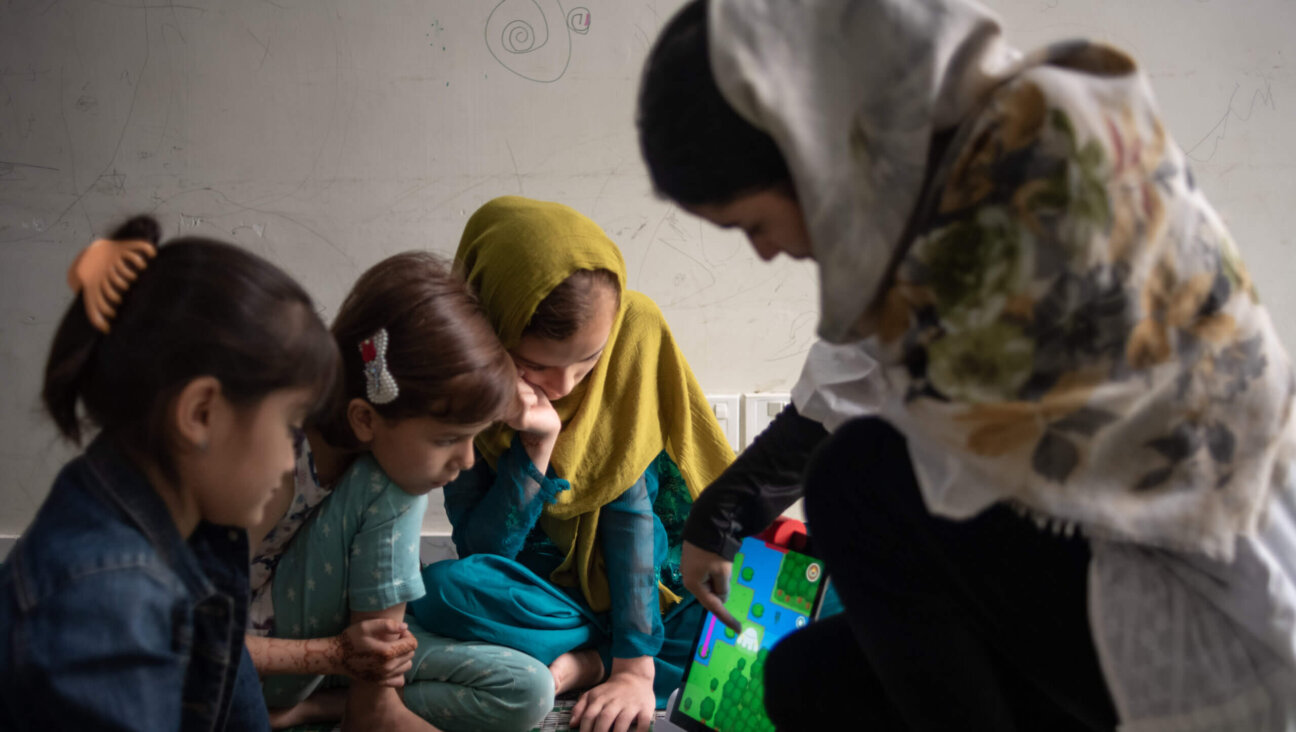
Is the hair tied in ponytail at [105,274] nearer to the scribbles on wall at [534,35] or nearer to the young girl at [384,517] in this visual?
the young girl at [384,517]

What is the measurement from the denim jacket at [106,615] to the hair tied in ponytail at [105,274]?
0.09 m

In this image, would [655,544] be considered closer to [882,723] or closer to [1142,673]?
[882,723]

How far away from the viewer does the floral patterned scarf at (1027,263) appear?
429mm

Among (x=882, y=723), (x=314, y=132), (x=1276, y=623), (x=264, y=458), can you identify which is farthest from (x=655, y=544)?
(x=314, y=132)

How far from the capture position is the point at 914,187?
0.47m

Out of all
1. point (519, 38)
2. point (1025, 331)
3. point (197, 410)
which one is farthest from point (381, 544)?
point (519, 38)

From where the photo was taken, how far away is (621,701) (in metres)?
0.99

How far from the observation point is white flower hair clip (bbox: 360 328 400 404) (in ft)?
2.73

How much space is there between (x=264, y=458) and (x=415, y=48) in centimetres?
120

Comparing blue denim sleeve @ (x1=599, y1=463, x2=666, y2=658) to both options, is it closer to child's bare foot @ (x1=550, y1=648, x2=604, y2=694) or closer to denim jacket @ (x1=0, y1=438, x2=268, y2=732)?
child's bare foot @ (x1=550, y1=648, x2=604, y2=694)

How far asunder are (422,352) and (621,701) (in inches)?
18.3

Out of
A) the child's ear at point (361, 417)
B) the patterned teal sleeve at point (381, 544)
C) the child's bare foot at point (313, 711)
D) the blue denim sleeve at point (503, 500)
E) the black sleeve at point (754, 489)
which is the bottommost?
the child's bare foot at point (313, 711)

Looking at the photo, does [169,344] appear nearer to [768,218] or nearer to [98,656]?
[98,656]

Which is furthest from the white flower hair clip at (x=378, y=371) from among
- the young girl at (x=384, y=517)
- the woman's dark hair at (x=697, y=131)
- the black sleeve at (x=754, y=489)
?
the woman's dark hair at (x=697, y=131)
